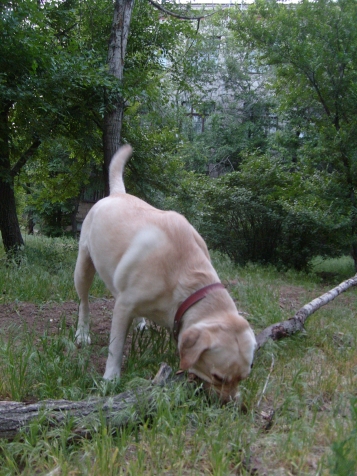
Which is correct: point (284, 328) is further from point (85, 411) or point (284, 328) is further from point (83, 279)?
point (85, 411)

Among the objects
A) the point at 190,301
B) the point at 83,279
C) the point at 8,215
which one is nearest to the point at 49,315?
the point at 83,279

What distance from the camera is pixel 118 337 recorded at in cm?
345

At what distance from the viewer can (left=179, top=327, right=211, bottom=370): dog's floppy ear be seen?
8.92ft

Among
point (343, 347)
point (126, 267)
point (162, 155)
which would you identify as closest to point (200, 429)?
point (126, 267)

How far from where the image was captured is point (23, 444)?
7.11ft

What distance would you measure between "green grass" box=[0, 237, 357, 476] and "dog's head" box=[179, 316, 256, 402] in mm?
129

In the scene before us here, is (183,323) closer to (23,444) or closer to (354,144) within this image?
(23,444)

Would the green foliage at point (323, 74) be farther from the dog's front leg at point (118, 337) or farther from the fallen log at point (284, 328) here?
the dog's front leg at point (118, 337)

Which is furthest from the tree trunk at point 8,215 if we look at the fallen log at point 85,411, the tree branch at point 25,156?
the fallen log at point 85,411

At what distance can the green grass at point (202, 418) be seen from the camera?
209 cm

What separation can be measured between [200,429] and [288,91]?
10.7 m

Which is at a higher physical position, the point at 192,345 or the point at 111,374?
the point at 192,345

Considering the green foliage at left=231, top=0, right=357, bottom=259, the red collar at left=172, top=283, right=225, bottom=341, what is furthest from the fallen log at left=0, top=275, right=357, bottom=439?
the green foliage at left=231, top=0, right=357, bottom=259

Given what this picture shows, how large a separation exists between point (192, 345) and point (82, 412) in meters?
0.75
